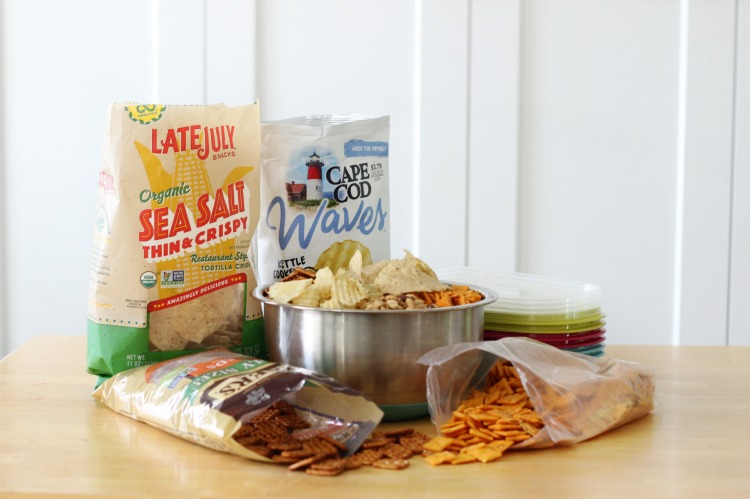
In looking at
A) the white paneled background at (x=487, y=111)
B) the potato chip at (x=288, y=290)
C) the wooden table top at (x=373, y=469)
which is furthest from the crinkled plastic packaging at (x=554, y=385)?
the white paneled background at (x=487, y=111)

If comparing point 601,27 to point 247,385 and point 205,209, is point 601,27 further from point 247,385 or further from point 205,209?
point 247,385

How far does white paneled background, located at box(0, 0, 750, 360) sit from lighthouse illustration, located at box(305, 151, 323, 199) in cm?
137

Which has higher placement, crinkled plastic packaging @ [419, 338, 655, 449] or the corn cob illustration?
Answer: the corn cob illustration

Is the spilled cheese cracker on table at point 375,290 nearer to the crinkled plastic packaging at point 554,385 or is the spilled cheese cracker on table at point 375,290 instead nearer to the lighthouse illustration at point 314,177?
the crinkled plastic packaging at point 554,385

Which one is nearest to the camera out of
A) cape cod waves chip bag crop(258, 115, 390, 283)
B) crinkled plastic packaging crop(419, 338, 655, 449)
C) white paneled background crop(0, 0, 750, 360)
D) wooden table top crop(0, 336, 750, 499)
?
wooden table top crop(0, 336, 750, 499)

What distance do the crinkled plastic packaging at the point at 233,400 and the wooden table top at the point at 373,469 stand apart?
0.03 m

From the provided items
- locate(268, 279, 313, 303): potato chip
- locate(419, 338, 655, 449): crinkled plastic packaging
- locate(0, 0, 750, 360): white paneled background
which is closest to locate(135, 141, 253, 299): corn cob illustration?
locate(268, 279, 313, 303): potato chip

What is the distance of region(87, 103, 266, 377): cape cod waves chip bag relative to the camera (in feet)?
3.47

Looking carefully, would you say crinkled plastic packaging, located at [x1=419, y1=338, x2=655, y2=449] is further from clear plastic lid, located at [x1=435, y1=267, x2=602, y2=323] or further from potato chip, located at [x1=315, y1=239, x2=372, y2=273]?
potato chip, located at [x1=315, y1=239, x2=372, y2=273]

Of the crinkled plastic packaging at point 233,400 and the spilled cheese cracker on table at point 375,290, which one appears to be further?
the spilled cheese cracker on table at point 375,290

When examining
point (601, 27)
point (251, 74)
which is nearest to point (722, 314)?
point (601, 27)

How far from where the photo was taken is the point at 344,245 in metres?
1.23

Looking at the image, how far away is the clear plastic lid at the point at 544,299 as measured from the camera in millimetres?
1146

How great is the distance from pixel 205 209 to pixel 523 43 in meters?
1.72
